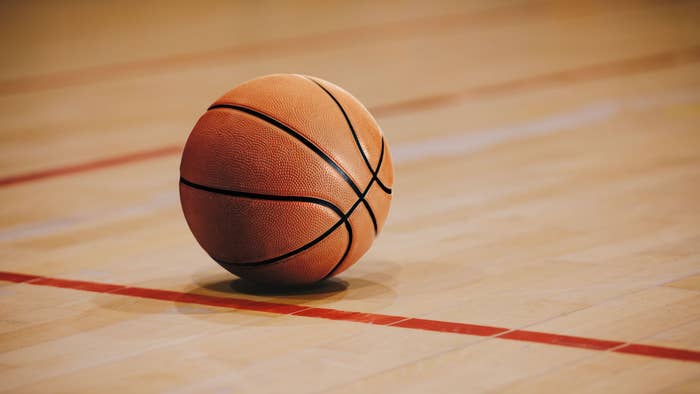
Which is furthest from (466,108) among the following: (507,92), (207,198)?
(207,198)

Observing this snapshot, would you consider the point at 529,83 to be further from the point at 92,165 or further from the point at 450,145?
the point at 92,165

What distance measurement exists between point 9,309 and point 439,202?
2.41m

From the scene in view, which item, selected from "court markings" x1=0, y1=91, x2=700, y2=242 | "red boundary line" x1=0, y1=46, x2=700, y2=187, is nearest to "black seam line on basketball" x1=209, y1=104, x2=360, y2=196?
"court markings" x1=0, y1=91, x2=700, y2=242

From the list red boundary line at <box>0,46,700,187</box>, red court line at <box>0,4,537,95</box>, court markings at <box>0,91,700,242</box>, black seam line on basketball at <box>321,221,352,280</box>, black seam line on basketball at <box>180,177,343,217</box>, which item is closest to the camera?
black seam line on basketball at <box>180,177,343,217</box>

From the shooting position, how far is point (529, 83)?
9.55m

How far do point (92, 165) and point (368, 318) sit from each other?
3.74 m

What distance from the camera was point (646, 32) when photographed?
40.0 feet

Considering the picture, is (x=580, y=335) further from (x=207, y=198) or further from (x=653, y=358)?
(x=207, y=198)

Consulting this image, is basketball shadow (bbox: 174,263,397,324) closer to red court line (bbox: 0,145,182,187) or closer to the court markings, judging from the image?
the court markings

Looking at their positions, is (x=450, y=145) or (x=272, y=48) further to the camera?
(x=272, y=48)

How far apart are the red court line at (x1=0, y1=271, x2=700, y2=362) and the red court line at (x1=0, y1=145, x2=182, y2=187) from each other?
211cm

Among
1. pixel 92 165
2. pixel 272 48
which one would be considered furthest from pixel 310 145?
pixel 272 48

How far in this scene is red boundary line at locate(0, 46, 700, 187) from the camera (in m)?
7.56

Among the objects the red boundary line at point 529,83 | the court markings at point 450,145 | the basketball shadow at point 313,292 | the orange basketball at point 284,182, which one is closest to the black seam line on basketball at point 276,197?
the orange basketball at point 284,182
